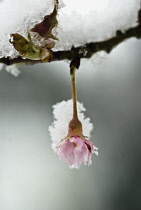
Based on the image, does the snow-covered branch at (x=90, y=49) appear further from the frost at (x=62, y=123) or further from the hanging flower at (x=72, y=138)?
the frost at (x=62, y=123)

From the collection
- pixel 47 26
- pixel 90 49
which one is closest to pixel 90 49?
pixel 90 49

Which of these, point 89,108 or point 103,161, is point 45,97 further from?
point 103,161

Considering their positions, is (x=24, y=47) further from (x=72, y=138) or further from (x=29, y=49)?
(x=72, y=138)

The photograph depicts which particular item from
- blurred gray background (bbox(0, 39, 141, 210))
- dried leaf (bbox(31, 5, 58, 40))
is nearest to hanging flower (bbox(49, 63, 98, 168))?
dried leaf (bbox(31, 5, 58, 40))

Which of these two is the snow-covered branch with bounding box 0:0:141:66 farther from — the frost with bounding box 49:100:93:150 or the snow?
the frost with bounding box 49:100:93:150

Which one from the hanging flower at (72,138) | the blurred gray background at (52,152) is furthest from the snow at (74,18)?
the blurred gray background at (52,152)

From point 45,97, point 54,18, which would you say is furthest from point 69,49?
point 45,97

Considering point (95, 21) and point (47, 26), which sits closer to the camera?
point (47, 26)
